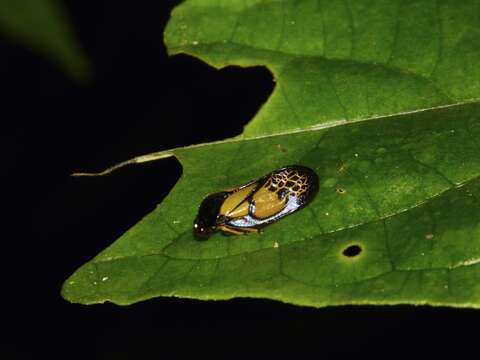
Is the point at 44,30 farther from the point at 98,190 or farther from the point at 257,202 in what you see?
the point at 257,202

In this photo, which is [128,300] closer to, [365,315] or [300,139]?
A: [300,139]

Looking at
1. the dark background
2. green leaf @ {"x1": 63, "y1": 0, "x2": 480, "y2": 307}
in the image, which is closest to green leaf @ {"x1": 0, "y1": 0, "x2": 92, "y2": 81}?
the dark background

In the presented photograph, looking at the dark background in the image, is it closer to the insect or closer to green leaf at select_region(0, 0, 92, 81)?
green leaf at select_region(0, 0, 92, 81)

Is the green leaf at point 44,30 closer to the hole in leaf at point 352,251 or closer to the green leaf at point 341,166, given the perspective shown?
the green leaf at point 341,166

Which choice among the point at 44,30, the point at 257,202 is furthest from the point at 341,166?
the point at 44,30

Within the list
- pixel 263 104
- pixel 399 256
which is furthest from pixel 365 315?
pixel 399 256
